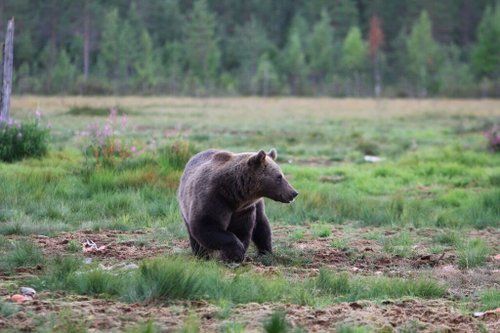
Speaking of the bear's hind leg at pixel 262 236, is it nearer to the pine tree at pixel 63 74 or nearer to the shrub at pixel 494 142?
the shrub at pixel 494 142

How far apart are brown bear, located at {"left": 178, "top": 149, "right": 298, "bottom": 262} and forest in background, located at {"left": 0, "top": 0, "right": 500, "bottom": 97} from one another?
36.0 meters

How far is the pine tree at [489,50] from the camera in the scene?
78.9 meters

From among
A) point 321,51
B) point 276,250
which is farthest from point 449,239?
point 321,51

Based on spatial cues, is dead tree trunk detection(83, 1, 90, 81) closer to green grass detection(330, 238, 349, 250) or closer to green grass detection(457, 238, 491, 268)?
green grass detection(330, 238, 349, 250)

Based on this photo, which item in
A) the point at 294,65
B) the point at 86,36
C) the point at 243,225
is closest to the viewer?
the point at 243,225

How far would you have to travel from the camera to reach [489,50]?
8019 cm

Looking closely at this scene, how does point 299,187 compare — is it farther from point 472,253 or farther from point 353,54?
point 353,54

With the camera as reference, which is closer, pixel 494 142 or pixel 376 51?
pixel 494 142

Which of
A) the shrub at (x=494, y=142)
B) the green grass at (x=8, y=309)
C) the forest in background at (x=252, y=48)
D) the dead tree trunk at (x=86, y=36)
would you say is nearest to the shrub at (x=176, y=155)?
the green grass at (x=8, y=309)

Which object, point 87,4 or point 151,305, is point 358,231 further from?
point 87,4

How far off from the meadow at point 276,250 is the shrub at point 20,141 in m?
0.55

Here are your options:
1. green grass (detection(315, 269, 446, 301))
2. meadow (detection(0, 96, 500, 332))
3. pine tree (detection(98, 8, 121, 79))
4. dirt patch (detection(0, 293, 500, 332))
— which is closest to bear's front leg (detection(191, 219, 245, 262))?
meadow (detection(0, 96, 500, 332))

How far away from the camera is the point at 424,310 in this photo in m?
6.36

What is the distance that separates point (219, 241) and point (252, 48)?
254 feet
